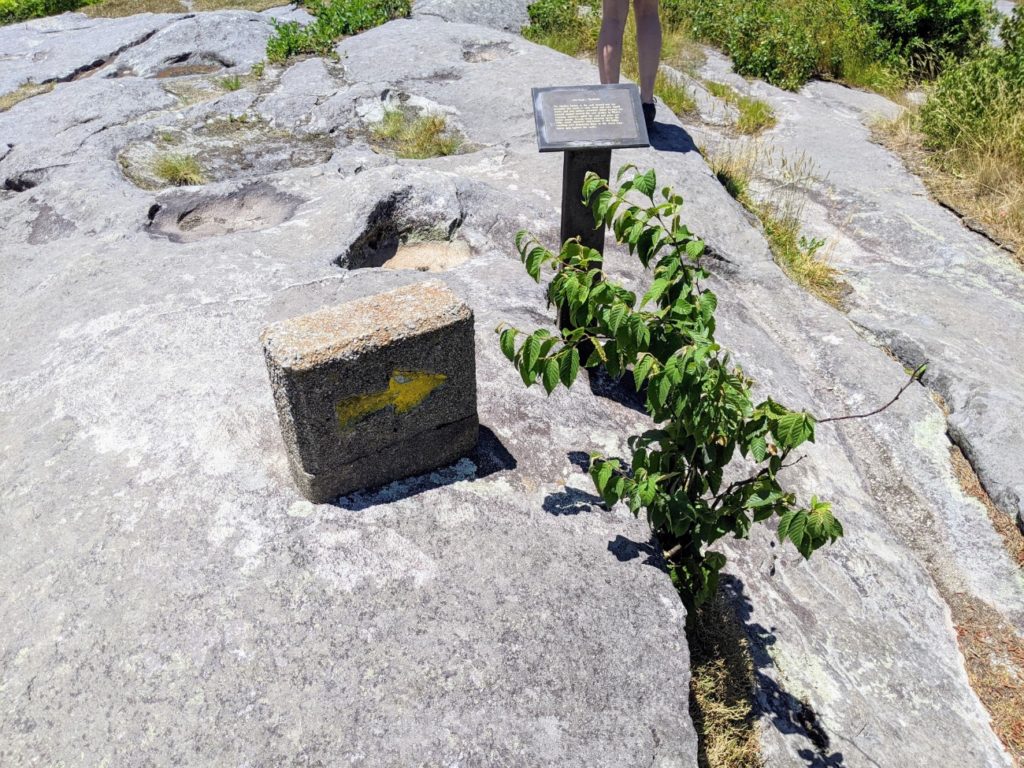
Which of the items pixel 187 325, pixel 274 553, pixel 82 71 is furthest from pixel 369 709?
pixel 82 71

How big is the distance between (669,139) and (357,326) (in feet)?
15.3

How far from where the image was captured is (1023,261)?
5879 mm

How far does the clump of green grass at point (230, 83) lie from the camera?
7.68 metres

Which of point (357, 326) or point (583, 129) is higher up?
point (583, 129)

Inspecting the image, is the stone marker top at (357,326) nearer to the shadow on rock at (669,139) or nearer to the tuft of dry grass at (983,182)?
the shadow on rock at (669,139)

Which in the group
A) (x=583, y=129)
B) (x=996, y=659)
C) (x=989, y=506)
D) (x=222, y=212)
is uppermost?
(x=583, y=129)

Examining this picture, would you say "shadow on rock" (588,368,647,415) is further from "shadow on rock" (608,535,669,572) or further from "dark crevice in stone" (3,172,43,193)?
"dark crevice in stone" (3,172,43,193)

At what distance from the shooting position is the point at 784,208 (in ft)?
21.3

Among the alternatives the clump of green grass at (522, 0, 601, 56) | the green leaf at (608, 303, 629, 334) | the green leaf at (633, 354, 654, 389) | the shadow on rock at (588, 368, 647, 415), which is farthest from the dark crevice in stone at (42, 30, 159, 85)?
the green leaf at (633, 354, 654, 389)

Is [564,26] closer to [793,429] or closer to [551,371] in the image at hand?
[551,371]

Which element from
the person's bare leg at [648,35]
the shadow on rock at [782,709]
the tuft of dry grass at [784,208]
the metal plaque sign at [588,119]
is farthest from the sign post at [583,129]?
the person's bare leg at [648,35]

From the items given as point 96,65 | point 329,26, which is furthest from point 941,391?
point 96,65

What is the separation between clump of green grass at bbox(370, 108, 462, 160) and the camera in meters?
6.36

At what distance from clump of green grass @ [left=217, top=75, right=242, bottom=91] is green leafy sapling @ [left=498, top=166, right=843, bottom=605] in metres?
6.15
